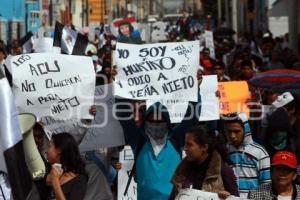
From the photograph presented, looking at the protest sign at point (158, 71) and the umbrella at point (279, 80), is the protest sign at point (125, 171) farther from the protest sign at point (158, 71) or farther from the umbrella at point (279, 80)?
the umbrella at point (279, 80)

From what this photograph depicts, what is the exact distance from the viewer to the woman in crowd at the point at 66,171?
240 inches

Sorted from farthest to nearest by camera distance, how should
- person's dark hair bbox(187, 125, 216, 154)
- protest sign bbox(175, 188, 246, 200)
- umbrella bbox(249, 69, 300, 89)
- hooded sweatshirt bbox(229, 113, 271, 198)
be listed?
umbrella bbox(249, 69, 300, 89) < hooded sweatshirt bbox(229, 113, 271, 198) < person's dark hair bbox(187, 125, 216, 154) < protest sign bbox(175, 188, 246, 200)

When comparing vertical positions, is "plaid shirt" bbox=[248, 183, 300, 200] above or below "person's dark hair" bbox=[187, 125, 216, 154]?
below

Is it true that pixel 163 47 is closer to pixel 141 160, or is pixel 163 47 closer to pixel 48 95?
pixel 48 95

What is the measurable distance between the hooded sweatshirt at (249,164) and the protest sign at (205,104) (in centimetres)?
154

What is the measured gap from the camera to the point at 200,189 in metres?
6.01

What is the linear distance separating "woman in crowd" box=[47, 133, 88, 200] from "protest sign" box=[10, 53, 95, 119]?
6.23 feet

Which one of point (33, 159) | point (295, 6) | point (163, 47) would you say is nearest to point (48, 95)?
point (163, 47)

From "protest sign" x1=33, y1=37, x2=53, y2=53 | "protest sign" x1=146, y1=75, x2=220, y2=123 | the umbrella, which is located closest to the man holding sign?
"protest sign" x1=146, y1=75, x2=220, y2=123

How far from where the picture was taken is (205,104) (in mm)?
9273

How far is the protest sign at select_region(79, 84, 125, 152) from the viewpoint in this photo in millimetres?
8492

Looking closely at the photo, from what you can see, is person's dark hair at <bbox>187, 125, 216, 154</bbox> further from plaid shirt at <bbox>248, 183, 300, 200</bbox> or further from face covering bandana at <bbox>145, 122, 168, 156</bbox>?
face covering bandana at <bbox>145, 122, 168, 156</bbox>

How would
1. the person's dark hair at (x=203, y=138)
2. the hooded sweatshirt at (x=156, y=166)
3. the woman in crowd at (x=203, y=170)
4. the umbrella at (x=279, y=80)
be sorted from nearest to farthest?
the woman in crowd at (x=203, y=170), the person's dark hair at (x=203, y=138), the hooded sweatshirt at (x=156, y=166), the umbrella at (x=279, y=80)

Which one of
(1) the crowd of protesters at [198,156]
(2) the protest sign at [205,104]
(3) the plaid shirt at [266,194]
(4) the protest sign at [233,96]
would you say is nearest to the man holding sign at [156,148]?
(1) the crowd of protesters at [198,156]
